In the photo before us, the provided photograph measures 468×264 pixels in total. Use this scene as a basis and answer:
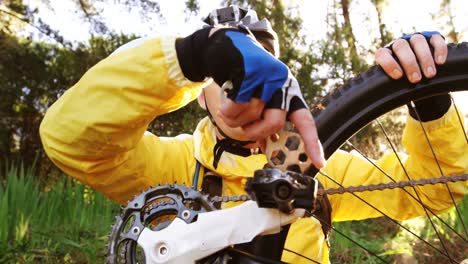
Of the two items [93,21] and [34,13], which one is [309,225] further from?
[34,13]

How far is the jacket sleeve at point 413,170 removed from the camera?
47.5 inches

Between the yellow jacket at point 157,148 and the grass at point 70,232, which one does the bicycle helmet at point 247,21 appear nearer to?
the yellow jacket at point 157,148

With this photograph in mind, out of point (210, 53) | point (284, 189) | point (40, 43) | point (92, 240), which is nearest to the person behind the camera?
point (284, 189)

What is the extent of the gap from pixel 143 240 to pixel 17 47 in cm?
521

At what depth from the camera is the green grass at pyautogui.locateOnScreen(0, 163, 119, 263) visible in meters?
2.36

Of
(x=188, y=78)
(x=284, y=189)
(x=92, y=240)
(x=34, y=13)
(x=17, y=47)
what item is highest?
(x=34, y=13)

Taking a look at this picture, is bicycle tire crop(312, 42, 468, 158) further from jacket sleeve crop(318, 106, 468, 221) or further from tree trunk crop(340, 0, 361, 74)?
tree trunk crop(340, 0, 361, 74)

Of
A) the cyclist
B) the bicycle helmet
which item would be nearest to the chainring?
the cyclist

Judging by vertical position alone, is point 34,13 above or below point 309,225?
above

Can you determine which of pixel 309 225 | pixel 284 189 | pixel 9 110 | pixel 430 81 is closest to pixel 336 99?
pixel 430 81

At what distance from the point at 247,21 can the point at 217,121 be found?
272 mm

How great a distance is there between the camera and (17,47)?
18.0 ft

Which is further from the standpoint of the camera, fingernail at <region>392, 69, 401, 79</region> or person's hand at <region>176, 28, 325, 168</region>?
fingernail at <region>392, 69, 401, 79</region>

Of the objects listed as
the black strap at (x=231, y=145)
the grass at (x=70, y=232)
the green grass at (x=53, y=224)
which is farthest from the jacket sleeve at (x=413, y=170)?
the green grass at (x=53, y=224)
